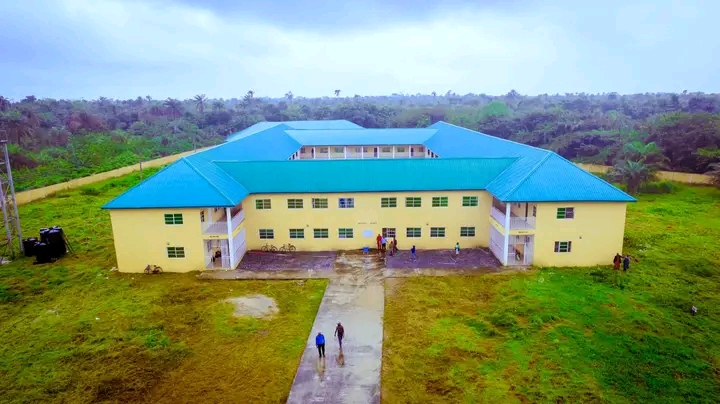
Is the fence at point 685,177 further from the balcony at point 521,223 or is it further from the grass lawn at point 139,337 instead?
the grass lawn at point 139,337

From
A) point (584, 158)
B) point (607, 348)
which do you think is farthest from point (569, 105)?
point (607, 348)

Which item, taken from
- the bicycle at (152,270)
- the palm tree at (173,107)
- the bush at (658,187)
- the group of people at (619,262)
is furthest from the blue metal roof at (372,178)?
the palm tree at (173,107)

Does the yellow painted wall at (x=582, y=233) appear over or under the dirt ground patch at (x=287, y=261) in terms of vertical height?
over

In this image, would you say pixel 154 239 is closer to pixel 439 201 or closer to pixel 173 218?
pixel 173 218

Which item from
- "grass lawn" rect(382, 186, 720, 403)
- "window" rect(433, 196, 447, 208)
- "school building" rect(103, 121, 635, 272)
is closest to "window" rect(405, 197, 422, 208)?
"school building" rect(103, 121, 635, 272)

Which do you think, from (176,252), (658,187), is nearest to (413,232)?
(176,252)

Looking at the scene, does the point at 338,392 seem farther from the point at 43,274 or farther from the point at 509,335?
the point at 43,274

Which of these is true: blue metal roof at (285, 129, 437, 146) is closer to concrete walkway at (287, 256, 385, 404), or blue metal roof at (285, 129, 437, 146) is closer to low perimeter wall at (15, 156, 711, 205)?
low perimeter wall at (15, 156, 711, 205)
